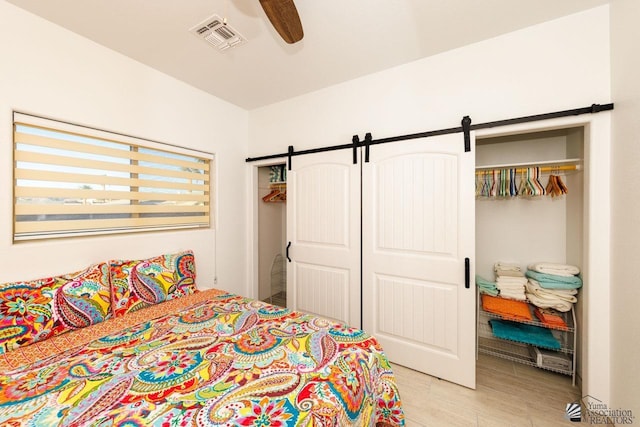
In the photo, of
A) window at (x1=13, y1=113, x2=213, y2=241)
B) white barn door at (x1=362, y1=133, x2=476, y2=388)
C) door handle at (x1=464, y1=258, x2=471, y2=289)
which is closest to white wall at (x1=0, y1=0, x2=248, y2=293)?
window at (x1=13, y1=113, x2=213, y2=241)

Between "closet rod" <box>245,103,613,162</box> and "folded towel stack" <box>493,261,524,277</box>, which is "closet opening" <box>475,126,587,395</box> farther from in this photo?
"closet rod" <box>245,103,613,162</box>

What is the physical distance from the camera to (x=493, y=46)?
193 centimetres

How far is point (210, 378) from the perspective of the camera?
1125mm

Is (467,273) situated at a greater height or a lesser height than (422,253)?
lesser

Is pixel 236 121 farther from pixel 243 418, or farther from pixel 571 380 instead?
pixel 571 380

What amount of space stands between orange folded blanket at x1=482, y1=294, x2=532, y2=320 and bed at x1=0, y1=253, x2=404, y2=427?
4.42 ft

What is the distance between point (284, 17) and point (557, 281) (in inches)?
108

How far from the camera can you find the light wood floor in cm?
167

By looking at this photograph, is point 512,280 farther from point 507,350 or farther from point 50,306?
point 50,306

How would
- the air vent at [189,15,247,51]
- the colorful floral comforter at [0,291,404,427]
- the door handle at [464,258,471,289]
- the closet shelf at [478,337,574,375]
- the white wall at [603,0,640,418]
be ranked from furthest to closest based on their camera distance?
1. the closet shelf at [478,337,574,375]
2. the door handle at [464,258,471,289]
3. the air vent at [189,15,247,51]
4. the white wall at [603,0,640,418]
5. the colorful floral comforter at [0,291,404,427]

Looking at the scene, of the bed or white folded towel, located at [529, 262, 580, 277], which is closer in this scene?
the bed

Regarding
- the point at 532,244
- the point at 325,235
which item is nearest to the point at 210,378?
the point at 325,235

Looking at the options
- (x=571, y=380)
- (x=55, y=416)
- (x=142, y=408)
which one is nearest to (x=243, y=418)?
(x=142, y=408)

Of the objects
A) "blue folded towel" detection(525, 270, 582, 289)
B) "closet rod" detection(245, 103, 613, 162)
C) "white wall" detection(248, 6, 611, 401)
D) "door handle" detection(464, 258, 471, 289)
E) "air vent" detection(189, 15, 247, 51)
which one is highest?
"air vent" detection(189, 15, 247, 51)
